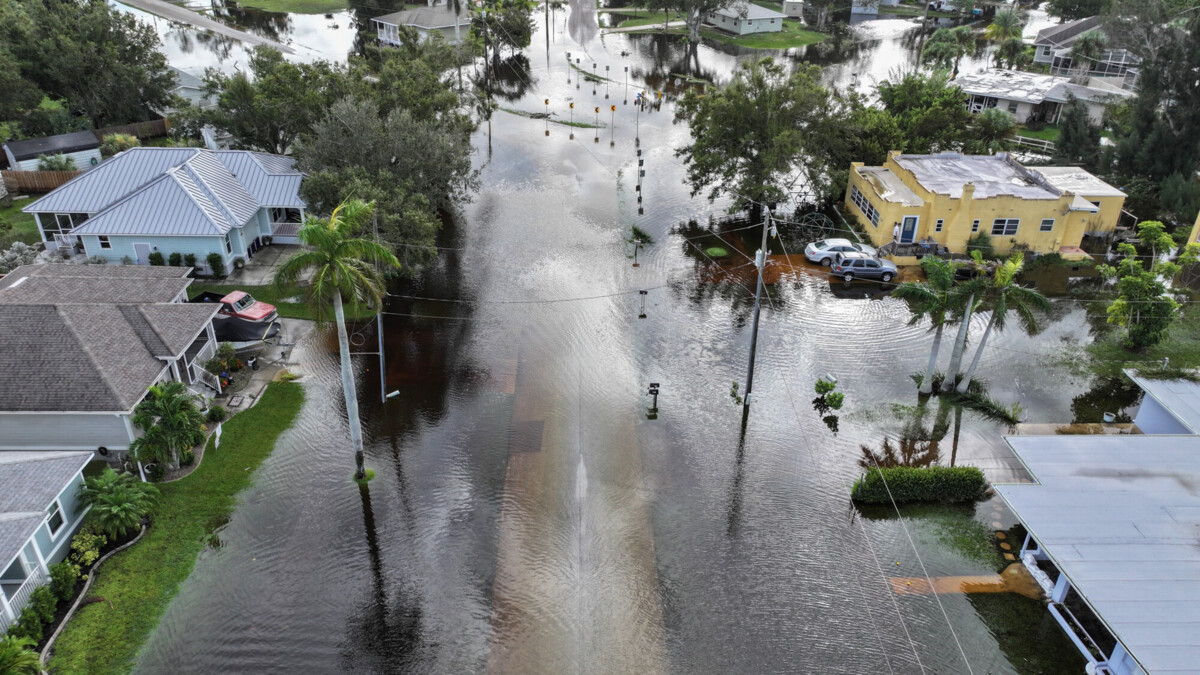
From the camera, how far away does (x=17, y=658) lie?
18.6 meters

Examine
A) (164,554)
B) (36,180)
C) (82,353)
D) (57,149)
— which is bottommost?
(164,554)

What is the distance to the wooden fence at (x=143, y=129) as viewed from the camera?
5851 cm

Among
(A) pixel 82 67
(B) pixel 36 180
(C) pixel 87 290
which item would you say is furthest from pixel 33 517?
(A) pixel 82 67

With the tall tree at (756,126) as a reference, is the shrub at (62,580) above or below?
below

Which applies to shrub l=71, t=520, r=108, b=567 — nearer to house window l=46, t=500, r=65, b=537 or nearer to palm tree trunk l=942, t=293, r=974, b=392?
house window l=46, t=500, r=65, b=537

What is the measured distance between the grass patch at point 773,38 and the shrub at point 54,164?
2976 inches

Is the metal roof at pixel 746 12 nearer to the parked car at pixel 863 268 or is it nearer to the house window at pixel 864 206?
the house window at pixel 864 206

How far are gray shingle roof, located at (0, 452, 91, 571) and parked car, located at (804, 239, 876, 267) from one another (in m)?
36.1

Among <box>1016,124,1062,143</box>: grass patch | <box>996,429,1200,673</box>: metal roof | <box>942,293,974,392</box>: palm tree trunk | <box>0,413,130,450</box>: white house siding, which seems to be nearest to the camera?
<box>996,429,1200,673</box>: metal roof

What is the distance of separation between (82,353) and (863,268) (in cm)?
3708

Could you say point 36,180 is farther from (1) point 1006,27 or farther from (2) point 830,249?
(1) point 1006,27

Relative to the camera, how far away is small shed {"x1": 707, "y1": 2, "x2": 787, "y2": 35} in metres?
101

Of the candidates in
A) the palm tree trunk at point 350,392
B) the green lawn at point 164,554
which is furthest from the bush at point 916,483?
the green lawn at point 164,554

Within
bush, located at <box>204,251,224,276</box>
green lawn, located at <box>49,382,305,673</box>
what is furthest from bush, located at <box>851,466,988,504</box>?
bush, located at <box>204,251,224,276</box>
